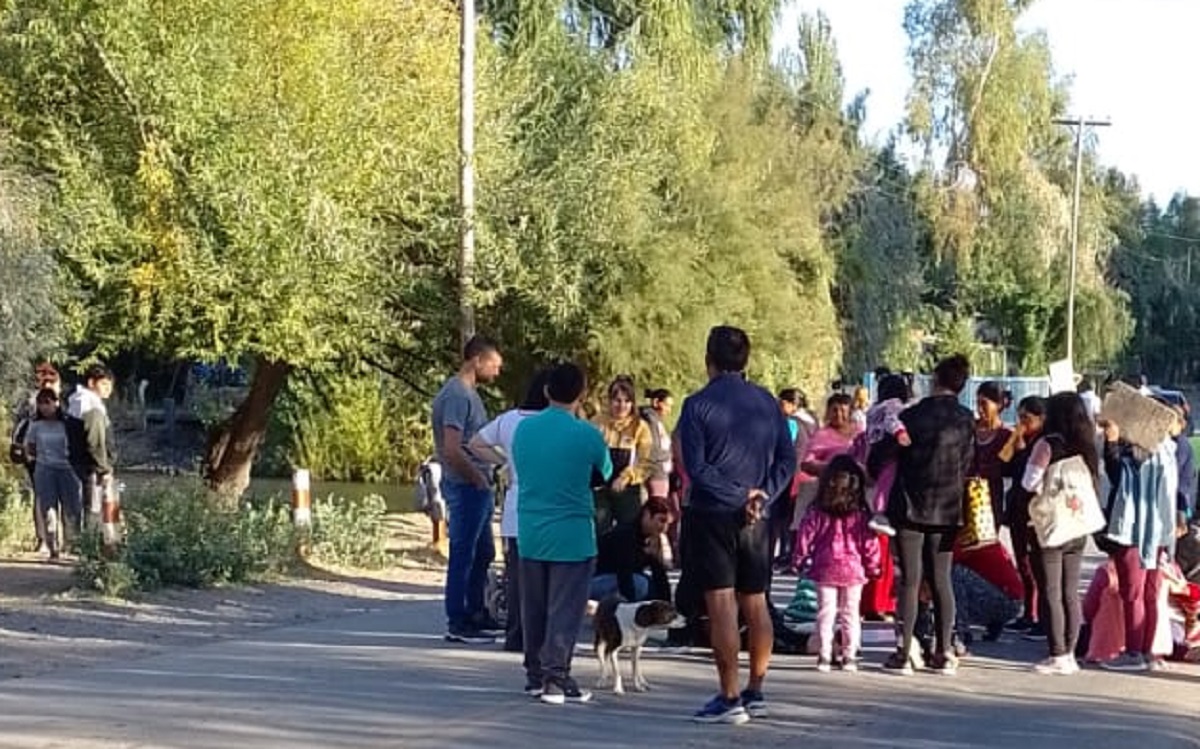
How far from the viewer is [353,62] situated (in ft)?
67.2

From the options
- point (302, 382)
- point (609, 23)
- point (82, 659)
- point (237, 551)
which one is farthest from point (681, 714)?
point (609, 23)

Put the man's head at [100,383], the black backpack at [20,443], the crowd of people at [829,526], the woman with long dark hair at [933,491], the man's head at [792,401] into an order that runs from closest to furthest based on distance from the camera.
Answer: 1. the crowd of people at [829,526]
2. the woman with long dark hair at [933,491]
3. the man's head at [792,401]
4. the man's head at [100,383]
5. the black backpack at [20,443]

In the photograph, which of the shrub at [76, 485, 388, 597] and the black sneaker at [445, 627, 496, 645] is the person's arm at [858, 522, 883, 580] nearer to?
the black sneaker at [445, 627, 496, 645]

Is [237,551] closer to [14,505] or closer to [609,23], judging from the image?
[14,505]

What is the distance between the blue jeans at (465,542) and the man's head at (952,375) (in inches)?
116

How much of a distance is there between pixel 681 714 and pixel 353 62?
1237 cm

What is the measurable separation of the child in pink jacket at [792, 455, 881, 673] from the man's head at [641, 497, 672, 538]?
3.32 feet

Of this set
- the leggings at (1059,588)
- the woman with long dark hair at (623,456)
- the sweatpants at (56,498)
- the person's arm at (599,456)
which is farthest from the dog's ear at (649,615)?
the sweatpants at (56,498)

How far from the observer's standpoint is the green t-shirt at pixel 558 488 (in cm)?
974

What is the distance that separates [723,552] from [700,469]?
428 millimetres

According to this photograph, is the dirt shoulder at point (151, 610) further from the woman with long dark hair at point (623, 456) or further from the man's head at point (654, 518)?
the man's head at point (654, 518)

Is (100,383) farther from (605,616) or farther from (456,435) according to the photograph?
(605,616)

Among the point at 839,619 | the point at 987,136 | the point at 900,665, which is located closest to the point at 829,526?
the point at 839,619

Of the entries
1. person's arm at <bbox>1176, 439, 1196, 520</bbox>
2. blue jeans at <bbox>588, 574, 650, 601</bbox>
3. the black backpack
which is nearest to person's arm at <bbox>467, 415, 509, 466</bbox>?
blue jeans at <bbox>588, 574, 650, 601</bbox>
